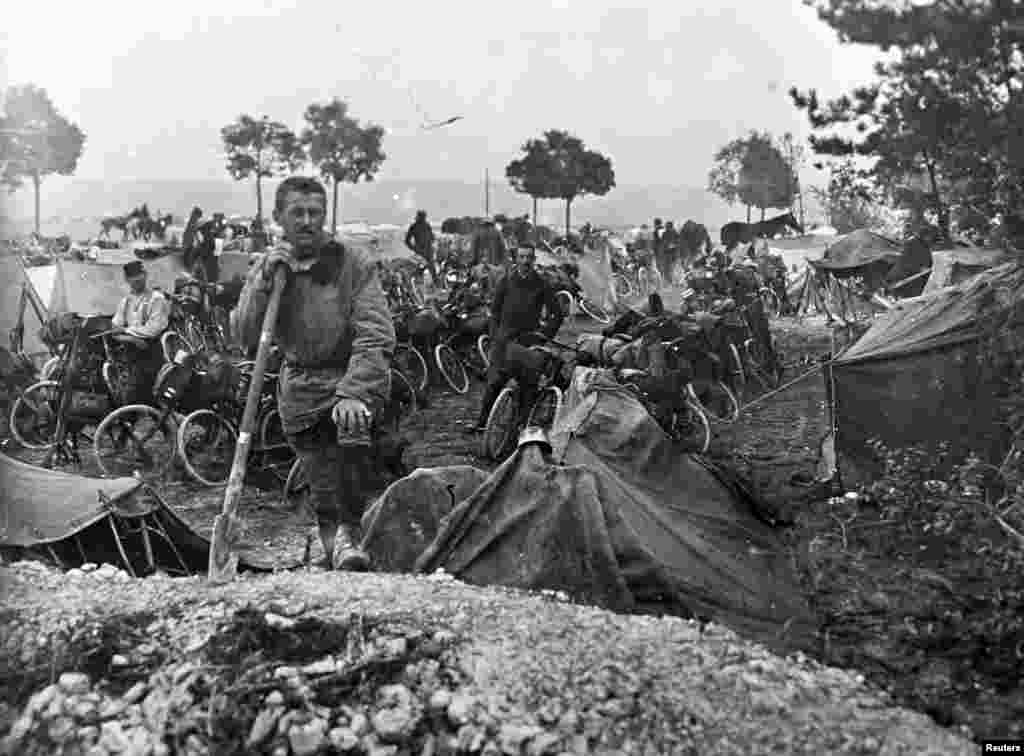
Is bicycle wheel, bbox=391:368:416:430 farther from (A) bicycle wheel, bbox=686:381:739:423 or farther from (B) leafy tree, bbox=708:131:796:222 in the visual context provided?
(B) leafy tree, bbox=708:131:796:222

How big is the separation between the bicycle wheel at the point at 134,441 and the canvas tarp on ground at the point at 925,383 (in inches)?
207

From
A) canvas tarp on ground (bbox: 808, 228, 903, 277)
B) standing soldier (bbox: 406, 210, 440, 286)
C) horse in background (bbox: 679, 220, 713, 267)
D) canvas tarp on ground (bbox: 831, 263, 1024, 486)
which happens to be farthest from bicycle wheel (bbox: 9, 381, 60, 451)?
horse in background (bbox: 679, 220, 713, 267)

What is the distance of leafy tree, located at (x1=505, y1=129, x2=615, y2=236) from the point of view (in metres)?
44.9

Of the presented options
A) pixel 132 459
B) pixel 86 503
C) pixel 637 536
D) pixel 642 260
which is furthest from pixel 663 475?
pixel 642 260

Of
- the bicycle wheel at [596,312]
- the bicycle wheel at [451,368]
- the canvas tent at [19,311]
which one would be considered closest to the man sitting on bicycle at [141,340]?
the canvas tent at [19,311]

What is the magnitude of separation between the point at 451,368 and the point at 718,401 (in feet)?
10.8

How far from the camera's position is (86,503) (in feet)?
16.9

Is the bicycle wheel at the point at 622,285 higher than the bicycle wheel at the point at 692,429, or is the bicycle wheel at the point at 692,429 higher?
the bicycle wheel at the point at 622,285

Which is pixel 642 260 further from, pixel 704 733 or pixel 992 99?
pixel 704 733

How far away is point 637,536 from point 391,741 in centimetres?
175

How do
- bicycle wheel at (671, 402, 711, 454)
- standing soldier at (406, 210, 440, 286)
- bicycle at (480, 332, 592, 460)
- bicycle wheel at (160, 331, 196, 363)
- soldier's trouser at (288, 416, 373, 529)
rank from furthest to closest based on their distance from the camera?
standing soldier at (406, 210, 440, 286) → bicycle wheel at (160, 331, 196, 363) → bicycle wheel at (671, 402, 711, 454) → bicycle at (480, 332, 592, 460) → soldier's trouser at (288, 416, 373, 529)

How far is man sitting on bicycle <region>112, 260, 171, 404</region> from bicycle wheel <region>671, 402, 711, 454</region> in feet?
14.9

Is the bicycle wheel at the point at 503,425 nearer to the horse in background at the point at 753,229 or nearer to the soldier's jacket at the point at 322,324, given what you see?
the soldier's jacket at the point at 322,324

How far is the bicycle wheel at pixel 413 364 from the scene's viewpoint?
34.7 feet
